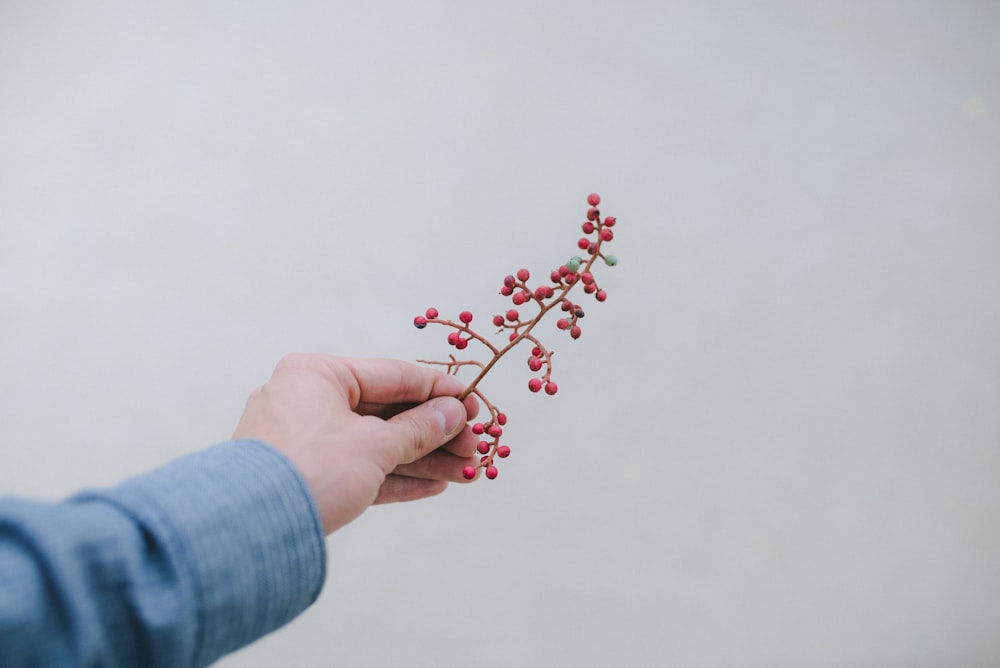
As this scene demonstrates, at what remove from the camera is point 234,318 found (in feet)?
4.51

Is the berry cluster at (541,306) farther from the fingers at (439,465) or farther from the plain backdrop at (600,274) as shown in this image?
the plain backdrop at (600,274)

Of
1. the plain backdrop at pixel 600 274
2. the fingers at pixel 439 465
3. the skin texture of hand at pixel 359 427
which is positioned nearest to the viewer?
the skin texture of hand at pixel 359 427

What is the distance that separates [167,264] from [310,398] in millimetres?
883

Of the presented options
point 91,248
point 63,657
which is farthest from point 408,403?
point 91,248

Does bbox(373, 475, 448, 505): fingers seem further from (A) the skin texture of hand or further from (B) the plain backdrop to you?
(B) the plain backdrop

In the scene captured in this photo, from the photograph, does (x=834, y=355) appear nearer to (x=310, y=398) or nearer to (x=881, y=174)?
(x=881, y=174)

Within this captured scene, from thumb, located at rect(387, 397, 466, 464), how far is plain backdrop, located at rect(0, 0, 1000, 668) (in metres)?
0.56

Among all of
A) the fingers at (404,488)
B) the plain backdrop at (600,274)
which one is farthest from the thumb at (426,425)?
the plain backdrop at (600,274)

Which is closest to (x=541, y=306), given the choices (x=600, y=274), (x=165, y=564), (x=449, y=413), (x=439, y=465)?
(x=449, y=413)

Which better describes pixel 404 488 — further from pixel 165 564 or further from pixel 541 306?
pixel 165 564

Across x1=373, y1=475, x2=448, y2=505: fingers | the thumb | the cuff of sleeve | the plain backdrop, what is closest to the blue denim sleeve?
the cuff of sleeve

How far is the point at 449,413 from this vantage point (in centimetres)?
77

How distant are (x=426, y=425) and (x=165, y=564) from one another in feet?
1.09

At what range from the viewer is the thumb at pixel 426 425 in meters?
0.70
